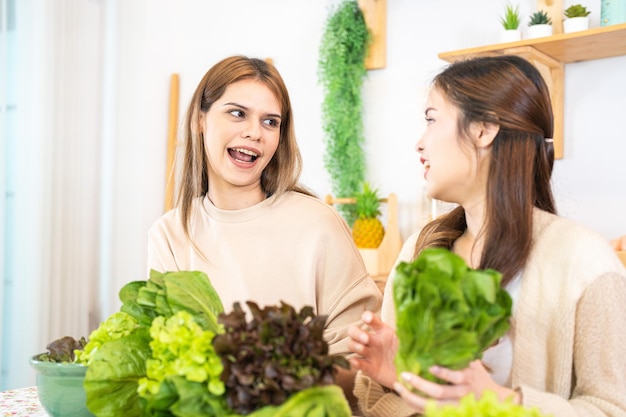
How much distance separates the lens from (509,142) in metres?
1.26

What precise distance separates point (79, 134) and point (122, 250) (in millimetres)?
643

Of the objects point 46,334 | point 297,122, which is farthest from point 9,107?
point 297,122

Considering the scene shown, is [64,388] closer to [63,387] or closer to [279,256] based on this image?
[63,387]

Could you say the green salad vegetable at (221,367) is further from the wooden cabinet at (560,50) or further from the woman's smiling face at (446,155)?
the wooden cabinet at (560,50)

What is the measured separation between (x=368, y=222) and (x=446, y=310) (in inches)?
94.8

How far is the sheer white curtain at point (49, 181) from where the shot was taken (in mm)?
3287

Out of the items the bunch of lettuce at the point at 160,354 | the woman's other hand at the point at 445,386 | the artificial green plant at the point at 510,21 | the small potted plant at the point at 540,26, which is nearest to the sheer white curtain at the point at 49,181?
the artificial green plant at the point at 510,21

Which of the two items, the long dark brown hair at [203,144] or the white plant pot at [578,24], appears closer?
the long dark brown hair at [203,144]

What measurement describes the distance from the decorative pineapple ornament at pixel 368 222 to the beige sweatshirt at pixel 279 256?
133cm

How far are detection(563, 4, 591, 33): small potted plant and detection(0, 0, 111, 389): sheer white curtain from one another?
226cm

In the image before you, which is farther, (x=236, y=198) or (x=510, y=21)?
(x=510, y=21)

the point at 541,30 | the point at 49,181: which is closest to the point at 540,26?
the point at 541,30

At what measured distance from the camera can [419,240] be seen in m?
1.49

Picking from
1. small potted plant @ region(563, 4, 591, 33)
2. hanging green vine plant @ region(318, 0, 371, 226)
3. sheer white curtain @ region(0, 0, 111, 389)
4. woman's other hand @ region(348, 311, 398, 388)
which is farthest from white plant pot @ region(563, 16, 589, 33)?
sheer white curtain @ region(0, 0, 111, 389)
